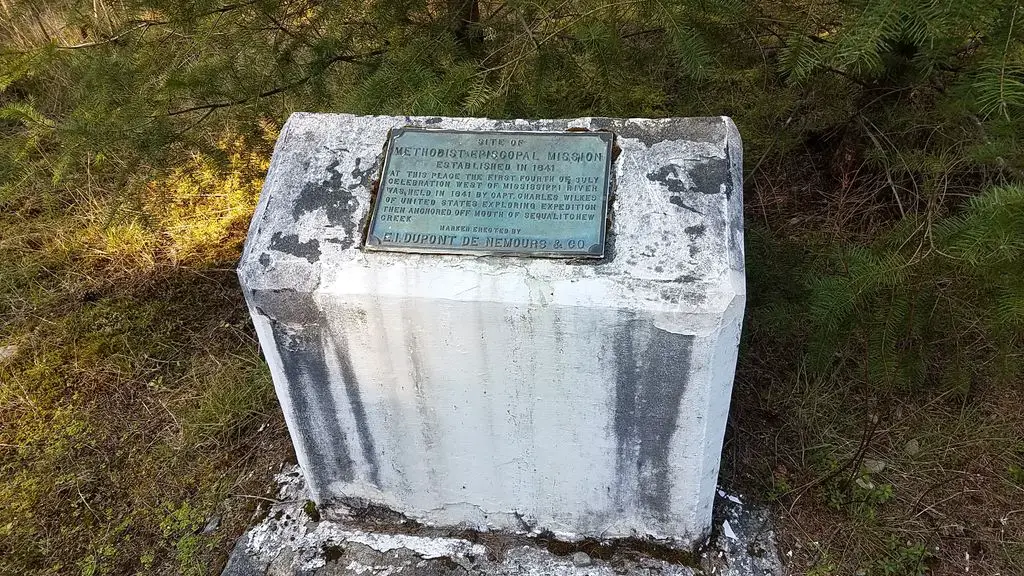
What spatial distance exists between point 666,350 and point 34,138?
7.52 ft

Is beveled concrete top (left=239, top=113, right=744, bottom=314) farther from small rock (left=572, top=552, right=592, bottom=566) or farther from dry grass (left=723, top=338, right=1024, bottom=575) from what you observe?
dry grass (left=723, top=338, right=1024, bottom=575)

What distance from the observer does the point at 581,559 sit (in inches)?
81.4

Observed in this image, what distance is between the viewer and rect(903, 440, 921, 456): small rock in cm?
243

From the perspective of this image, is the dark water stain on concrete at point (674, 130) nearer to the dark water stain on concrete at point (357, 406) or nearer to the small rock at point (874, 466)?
the dark water stain on concrete at point (357, 406)

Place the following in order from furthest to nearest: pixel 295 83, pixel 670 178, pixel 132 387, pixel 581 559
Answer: pixel 132 387 → pixel 295 83 → pixel 581 559 → pixel 670 178

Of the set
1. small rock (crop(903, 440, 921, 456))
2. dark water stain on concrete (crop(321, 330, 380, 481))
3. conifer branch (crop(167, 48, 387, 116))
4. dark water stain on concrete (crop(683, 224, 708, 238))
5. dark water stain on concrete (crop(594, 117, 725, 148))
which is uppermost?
conifer branch (crop(167, 48, 387, 116))

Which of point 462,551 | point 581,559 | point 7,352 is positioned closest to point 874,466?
point 581,559

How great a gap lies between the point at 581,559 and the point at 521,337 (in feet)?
2.96

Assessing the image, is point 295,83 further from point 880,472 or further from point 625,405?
point 880,472

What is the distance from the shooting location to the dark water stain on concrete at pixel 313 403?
1709 millimetres

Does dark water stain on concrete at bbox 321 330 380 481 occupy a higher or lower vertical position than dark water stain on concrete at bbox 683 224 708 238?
lower

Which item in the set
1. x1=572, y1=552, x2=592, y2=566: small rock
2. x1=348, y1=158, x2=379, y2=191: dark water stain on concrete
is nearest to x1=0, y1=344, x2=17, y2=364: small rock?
x1=348, y1=158, x2=379, y2=191: dark water stain on concrete

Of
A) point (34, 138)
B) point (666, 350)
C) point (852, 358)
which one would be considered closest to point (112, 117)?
point (34, 138)

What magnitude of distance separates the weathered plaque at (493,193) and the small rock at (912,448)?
5.61 feet
